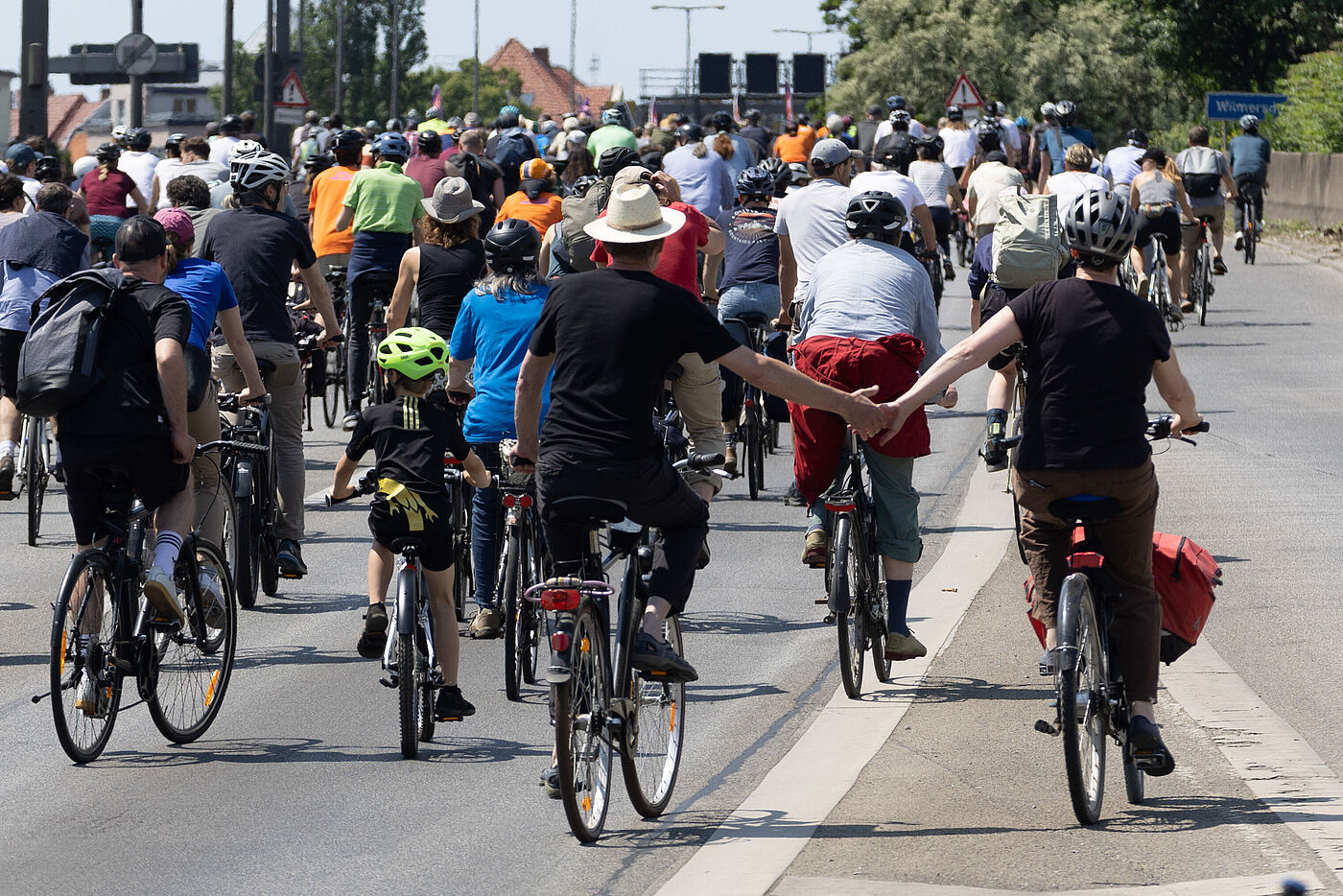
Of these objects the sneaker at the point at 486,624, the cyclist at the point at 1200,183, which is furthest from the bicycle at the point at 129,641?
the cyclist at the point at 1200,183

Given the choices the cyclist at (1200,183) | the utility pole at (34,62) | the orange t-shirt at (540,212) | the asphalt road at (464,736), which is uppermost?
the utility pole at (34,62)

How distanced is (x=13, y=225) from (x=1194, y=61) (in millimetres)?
43644

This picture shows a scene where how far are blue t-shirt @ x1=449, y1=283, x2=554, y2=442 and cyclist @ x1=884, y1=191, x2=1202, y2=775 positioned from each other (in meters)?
2.59

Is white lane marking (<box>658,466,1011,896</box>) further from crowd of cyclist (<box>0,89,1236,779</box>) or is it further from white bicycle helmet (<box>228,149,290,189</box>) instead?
white bicycle helmet (<box>228,149,290,189</box>)

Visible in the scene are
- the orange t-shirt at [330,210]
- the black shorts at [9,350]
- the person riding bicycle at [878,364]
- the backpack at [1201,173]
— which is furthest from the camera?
the backpack at [1201,173]

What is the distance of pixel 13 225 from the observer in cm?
1192

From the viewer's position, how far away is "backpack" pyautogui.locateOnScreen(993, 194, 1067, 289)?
10438mm

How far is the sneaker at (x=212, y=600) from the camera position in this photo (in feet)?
24.7

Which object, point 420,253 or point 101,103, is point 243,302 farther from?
point 101,103

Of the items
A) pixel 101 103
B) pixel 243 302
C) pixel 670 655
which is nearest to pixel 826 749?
pixel 670 655

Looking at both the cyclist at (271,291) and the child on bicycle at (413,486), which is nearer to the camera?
the child on bicycle at (413,486)

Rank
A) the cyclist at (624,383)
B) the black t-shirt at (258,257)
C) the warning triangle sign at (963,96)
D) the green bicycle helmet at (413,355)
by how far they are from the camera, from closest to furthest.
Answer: the cyclist at (624,383) → the green bicycle helmet at (413,355) → the black t-shirt at (258,257) → the warning triangle sign at (963,96)

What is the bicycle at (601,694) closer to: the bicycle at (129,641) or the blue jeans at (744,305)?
the bicycle at (129,641)

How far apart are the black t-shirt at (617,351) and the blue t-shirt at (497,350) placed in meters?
2.32
